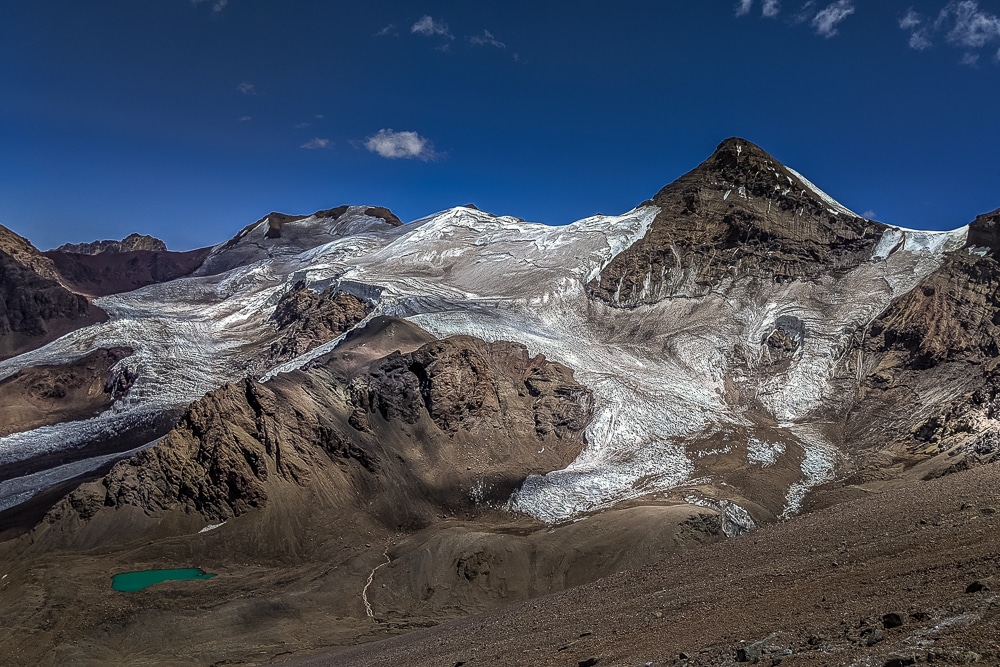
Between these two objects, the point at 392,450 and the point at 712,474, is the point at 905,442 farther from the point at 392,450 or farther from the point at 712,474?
the point at 392,450

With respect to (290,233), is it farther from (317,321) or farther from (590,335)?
(590,335)

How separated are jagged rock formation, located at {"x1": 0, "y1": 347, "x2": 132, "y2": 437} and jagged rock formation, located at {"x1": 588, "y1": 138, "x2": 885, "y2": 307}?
5282cm

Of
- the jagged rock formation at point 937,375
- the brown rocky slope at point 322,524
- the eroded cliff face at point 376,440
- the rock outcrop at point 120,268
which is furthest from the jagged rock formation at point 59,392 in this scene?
the jagged rock formation at point 937,375

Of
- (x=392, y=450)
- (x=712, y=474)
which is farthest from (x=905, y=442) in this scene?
(x=392, y=450)

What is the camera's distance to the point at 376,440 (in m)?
49.8

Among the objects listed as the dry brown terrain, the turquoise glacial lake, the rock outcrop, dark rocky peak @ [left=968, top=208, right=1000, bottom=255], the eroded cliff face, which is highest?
the rock outcrop

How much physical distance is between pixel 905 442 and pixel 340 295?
197 feet

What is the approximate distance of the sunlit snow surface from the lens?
178 feet

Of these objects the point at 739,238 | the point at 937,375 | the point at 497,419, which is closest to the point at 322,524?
the point at 497,419

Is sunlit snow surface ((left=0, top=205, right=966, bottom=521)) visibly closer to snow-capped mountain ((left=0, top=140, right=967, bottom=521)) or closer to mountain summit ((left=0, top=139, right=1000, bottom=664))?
snow-capped mountain ((left=0, top=140, right=967, bottom=521))

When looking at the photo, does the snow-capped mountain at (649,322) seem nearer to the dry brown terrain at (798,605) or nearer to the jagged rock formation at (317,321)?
the jagged rock formation at (317,321)

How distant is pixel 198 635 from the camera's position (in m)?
29.7

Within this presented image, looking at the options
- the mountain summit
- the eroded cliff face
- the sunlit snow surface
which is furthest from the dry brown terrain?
the sunlit snow surface

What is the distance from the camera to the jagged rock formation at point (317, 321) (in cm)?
8319
